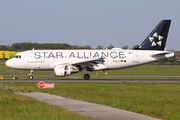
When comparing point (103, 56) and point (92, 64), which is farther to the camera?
point (103, 56)

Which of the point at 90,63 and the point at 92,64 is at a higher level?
the point at 90,63

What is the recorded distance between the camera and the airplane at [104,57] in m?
39.1

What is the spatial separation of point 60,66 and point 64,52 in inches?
130

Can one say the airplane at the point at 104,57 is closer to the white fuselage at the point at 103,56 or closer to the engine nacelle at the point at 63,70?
the white fuselage at the point at 103,56

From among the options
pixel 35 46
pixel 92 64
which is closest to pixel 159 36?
pixel 92 64

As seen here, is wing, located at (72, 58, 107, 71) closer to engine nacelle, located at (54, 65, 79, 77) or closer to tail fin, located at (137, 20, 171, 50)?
engine nacelle, located at (54, 65, 79, 77)

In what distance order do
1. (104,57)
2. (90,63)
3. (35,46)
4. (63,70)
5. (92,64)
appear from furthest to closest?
(35,46) → (104,57) → (92,64) → (90,63) → (63,70)

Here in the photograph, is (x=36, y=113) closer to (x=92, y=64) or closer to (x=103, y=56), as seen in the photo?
(x=92, y=64)

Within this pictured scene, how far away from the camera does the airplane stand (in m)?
39.1

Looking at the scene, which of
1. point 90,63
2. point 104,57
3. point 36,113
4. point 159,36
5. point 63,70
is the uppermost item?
point 159,36

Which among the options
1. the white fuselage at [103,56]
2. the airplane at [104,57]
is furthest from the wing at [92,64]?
the white fuselage at [103,56]

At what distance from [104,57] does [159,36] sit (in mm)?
8888

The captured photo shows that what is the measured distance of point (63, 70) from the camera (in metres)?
36.9

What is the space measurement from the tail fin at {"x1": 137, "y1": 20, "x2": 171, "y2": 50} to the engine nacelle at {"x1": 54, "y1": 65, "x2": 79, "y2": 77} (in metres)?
11.4
